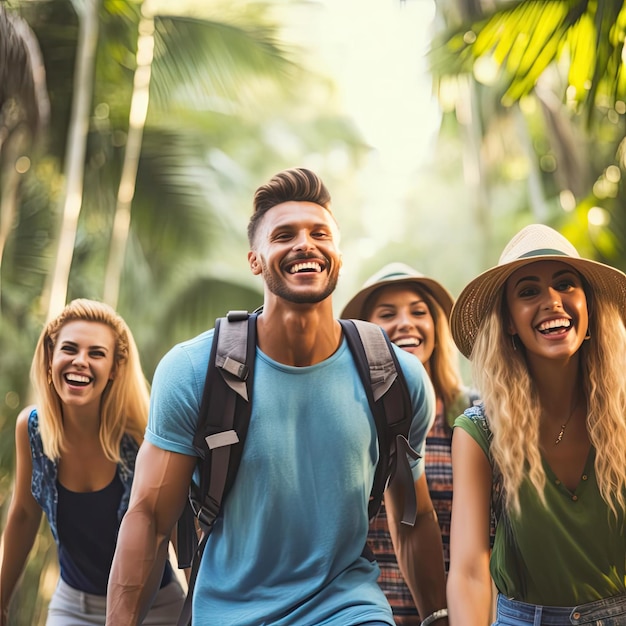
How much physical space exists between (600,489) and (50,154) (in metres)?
13.6

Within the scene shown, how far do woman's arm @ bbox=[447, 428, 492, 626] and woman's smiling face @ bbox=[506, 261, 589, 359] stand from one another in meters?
0.53

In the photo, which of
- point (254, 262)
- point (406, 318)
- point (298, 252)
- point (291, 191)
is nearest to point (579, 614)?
point (298, 252)

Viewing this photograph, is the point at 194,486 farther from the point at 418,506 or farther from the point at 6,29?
the point at 6,29

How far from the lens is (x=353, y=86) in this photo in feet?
152

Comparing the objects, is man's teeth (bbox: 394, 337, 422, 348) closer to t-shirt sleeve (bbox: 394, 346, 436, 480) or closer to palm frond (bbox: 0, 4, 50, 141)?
t-shirt sleeve (bbox: 394, 346, 436, 480)

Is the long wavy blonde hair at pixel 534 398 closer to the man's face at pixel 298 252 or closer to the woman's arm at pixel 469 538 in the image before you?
the woman's arm at pixel 469 538

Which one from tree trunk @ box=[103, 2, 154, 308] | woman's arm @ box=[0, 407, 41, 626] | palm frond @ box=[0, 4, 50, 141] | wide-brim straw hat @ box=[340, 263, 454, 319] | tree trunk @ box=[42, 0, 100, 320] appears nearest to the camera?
woman's arm @ box=[0, 407, 41, 626]

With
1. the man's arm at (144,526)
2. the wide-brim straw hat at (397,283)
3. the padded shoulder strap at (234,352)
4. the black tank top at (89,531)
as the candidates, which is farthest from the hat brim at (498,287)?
the black tank top at (89,531)

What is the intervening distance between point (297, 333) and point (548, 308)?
3.49ft

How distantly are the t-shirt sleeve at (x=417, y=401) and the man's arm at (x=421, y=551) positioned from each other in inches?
5.0

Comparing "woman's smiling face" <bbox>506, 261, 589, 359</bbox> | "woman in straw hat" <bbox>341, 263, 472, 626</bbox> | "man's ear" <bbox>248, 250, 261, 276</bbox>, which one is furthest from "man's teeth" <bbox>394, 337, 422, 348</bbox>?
"man's ear" <bbox>248, 250, 261, 276</bbox>

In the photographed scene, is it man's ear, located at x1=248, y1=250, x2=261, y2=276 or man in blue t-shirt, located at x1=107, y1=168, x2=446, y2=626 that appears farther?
man's ear, located at x1=248, y1=250, x2=261, y2=276

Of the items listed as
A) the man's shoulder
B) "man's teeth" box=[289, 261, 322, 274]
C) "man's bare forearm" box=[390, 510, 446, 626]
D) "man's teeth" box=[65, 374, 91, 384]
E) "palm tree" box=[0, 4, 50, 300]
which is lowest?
"man's bare forearm" box=[390, 510, 446, 626]

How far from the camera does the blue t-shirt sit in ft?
12.9
